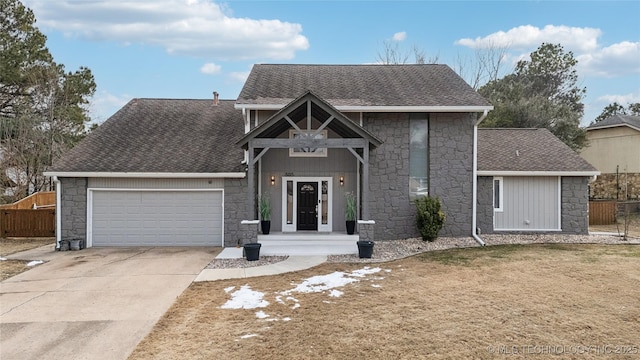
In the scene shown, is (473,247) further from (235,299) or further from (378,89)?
(235,299)

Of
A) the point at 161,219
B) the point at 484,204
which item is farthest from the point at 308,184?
the point at 484,204

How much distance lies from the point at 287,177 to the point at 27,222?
31.4ft

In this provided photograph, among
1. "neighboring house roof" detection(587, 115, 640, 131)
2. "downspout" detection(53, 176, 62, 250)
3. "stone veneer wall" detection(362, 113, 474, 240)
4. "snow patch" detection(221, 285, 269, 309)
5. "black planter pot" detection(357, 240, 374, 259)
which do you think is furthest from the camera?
"neighboring house roof" detection(587, 115, 640, 131)

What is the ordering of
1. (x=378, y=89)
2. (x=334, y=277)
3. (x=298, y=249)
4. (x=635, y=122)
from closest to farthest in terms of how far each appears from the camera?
(x=334, y=277), (x=298, y=249), (x=378, y=89), (x=635, y=122)

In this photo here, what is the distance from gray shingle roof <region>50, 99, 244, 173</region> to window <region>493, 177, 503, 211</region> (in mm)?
8665

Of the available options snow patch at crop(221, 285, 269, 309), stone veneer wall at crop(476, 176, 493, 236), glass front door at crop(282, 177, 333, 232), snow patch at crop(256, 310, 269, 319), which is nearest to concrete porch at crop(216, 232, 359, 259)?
glass front door at crop(282, 177, 333, 232)

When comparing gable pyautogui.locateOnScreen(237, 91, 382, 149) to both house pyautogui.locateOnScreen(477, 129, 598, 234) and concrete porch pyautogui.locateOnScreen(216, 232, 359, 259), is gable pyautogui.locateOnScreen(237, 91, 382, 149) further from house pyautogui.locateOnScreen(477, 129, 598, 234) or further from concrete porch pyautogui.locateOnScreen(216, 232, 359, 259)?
house pyautogui.locateOnScreen(477, 129, 598, 234)

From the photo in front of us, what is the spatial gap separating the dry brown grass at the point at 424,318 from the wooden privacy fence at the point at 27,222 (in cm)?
946

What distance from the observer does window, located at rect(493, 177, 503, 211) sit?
12984 millimetres

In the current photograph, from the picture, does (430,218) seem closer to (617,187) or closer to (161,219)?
(161,219)

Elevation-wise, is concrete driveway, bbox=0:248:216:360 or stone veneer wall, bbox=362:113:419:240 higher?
stone veneer wall, bbox=362:113:419:240

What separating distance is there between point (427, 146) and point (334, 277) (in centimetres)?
620

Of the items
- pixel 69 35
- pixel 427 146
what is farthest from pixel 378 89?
pixel 69 35

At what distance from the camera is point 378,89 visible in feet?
42.7
